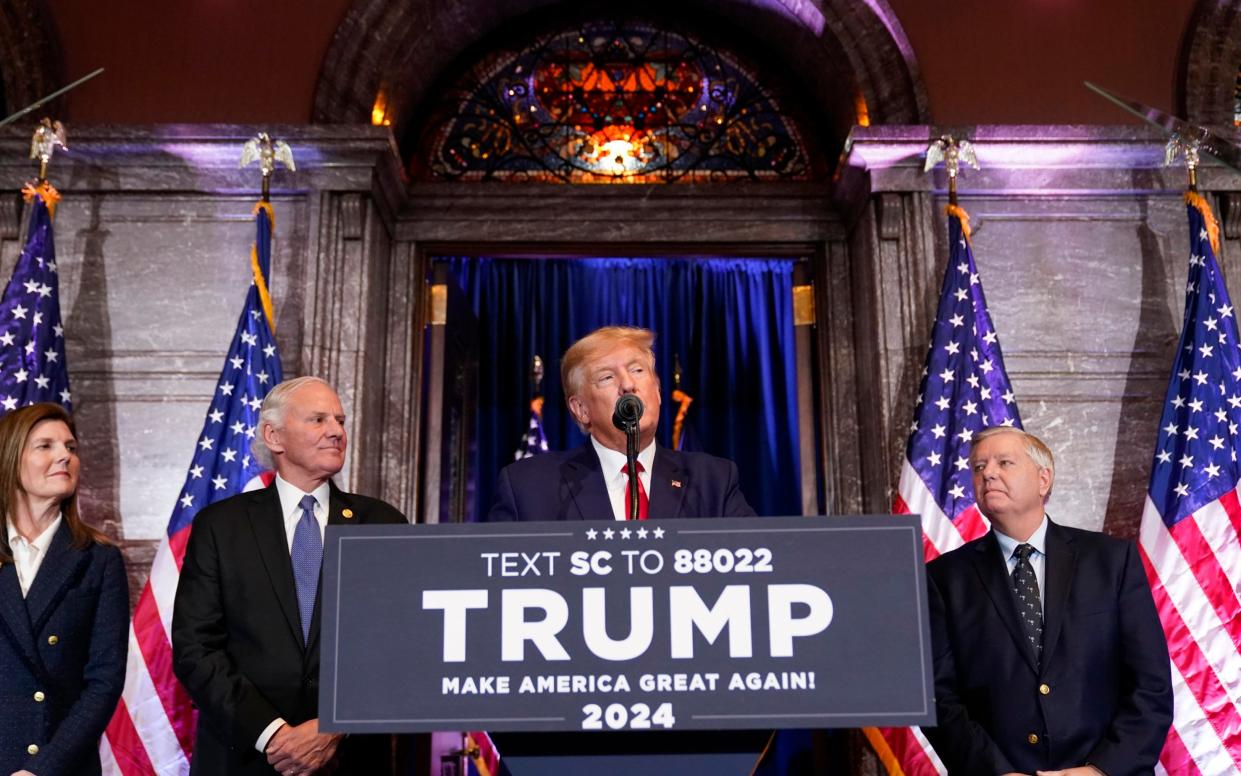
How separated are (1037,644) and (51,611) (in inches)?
89.6

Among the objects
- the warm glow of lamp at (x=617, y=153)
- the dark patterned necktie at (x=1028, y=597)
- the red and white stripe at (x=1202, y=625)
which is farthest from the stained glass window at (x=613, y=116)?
the dark patterned necktie at (x=1028, y=597)

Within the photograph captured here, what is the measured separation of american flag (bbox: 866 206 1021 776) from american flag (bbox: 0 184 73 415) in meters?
3.00

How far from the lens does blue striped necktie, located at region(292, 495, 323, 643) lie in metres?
2.97

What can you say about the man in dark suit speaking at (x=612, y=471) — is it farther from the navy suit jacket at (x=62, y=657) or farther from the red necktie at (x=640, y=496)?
the navy suit jacket at (x=62, y=657)

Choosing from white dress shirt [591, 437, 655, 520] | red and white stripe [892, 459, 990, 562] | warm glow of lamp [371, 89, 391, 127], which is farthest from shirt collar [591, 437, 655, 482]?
warm glow of lamp [371, 89, 391, 127]

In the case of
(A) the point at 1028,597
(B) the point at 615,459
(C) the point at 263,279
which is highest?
(C) the point at 263,279

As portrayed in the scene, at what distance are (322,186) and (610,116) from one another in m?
1.42

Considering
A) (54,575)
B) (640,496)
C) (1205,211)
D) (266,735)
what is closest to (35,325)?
(54,575)

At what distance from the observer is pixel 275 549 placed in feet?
9.91

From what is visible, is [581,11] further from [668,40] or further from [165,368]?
[165,368]

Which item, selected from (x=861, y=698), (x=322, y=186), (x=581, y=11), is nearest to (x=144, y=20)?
(x=322, y=186)

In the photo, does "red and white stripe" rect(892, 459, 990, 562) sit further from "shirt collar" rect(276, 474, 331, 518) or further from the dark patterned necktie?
"shirt collar" rect(276, 474, 331, 518)

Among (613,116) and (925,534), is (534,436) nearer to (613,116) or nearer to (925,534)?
(613,116)

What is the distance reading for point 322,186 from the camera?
505 cm
